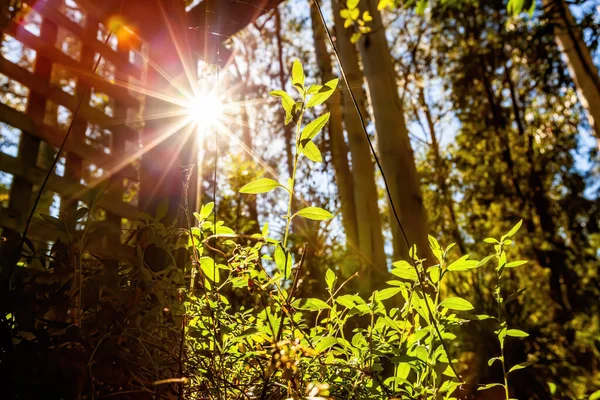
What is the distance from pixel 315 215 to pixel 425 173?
920cm

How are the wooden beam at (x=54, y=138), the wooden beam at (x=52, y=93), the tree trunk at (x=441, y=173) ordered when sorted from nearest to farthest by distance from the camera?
the wooden beam at (x=54, y=138) → the wooden beam at (x=52, y=93) → the tree trunk at (x=441, y=173)

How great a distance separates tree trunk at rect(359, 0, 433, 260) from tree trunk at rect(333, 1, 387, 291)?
0.77 meters

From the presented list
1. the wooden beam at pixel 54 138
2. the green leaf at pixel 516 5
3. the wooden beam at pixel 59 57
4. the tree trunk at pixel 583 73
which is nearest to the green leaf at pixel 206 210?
the green leaf at pixel 516 5

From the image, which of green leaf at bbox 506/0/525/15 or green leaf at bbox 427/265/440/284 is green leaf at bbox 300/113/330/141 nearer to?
green leaf at bbox 427/265/440/284

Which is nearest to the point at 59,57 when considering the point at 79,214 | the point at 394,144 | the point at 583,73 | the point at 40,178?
the point at 40,178

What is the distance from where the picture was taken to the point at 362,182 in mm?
3480

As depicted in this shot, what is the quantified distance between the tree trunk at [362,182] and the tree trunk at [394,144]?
0.77 meters

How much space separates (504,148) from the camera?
972 centimetres

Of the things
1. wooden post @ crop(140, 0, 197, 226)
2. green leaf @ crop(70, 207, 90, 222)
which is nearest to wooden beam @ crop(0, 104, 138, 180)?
wooden post @ crop(140, 0, 197, 226)

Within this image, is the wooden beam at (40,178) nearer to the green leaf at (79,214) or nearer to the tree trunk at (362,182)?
the green leaf at (79,214)

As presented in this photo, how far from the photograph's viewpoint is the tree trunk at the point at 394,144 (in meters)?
1.62

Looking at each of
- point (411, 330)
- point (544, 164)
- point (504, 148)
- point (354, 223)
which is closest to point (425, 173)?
point (504, 148)

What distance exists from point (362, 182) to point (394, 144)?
1600mm

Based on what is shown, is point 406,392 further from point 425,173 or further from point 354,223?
point 425,173
